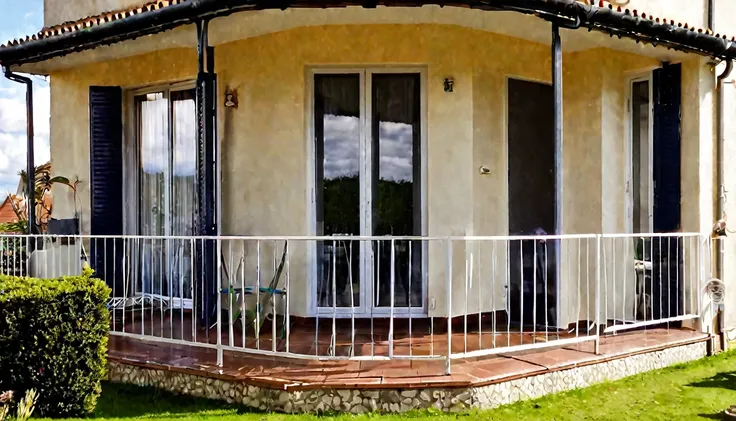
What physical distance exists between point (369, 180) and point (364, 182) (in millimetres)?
64

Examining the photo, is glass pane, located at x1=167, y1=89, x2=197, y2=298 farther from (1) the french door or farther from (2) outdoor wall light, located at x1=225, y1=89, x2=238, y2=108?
(1) the french door

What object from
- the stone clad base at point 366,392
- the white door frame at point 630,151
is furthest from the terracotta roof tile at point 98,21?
the white door frame at point 630,151

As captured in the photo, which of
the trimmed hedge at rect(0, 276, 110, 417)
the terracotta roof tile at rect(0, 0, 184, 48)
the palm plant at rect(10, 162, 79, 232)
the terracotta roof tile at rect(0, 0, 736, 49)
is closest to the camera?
the trimmed hedge at rect(0, 276, 110, 417)

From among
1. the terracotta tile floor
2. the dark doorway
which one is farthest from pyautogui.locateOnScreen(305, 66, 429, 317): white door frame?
the dark doorway

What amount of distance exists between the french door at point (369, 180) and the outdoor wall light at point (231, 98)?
103 centimetres

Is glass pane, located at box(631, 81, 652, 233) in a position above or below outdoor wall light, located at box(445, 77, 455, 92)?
below

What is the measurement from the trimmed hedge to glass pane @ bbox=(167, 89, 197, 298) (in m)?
3.16

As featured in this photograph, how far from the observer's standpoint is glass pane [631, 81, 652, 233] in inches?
307

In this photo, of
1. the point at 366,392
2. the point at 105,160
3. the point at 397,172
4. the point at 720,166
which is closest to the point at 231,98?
the point at 397,172

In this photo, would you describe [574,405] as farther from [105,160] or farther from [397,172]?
[105,160]

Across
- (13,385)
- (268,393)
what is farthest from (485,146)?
(13,385)

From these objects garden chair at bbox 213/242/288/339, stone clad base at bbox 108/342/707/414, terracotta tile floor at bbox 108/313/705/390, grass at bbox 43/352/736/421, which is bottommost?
grass at bbox 43/352/736/421

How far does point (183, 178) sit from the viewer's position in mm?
8445

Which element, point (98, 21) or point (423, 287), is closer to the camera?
point (98, 21)
